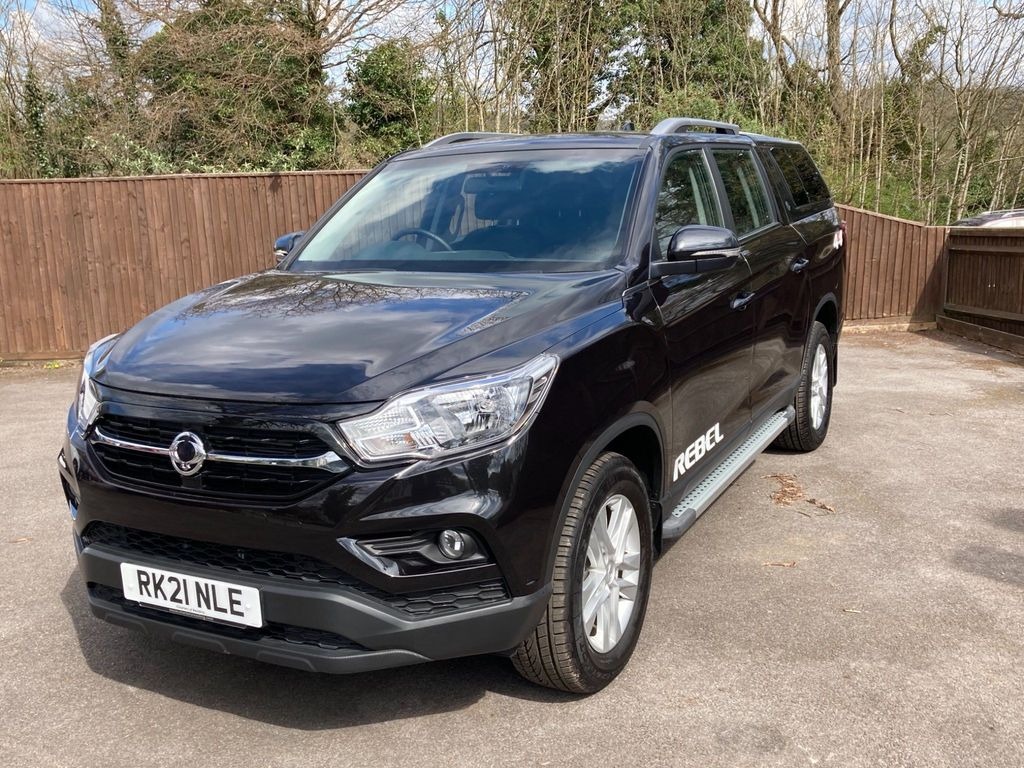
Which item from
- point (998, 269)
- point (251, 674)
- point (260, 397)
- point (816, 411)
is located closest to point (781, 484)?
point (816, 411)

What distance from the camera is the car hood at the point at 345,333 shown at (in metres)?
2.55

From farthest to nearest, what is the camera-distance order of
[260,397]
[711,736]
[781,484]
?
[781,484], [711,736], [260,397]

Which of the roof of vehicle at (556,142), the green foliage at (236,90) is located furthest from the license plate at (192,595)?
the green foliage at (236,90)

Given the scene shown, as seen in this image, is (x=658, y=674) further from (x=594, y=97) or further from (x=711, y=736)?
(x=594, y=97)

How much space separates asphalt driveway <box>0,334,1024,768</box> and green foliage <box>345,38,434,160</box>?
12288 millimetres

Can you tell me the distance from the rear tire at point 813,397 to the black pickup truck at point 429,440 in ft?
6.34

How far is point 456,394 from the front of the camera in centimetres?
252

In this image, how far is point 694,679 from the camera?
3154mm

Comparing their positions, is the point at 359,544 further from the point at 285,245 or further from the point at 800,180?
the point at 800,180

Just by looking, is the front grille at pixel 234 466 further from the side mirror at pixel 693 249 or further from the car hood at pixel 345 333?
the side mirror at pixel 693 249

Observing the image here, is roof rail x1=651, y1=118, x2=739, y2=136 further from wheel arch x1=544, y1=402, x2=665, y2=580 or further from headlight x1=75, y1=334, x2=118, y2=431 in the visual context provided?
headlight x1=75, y1=334, x2=118, y2=431

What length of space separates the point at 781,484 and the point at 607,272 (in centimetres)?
261

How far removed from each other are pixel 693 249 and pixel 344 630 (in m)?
1.96

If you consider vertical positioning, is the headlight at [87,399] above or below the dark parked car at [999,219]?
below
